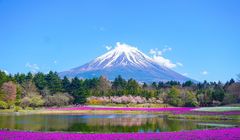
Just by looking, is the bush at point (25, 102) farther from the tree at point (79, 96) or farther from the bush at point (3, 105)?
the tree at point (79, 96)

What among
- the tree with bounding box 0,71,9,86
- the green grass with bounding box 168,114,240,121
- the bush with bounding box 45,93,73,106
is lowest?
the green grass with bounding box 168,114,240,121

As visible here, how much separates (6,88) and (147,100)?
36.7 m

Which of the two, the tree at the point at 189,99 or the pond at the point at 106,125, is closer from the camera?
the pond at the point at 106,125

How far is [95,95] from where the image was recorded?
330 ft

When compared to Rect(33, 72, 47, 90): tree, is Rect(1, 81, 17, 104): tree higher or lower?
lower

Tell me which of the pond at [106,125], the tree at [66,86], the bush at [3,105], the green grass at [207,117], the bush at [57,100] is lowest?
the pond at [106,125]

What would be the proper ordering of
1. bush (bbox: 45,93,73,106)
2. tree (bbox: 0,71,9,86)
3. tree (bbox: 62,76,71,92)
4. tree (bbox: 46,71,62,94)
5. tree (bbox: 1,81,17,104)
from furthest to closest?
tree (bbox: 62,76,71,92) < tree (bbox: 46,71,62,94) < bush (bbox: 45,93,73,106) < tree (bbox: 0,71,9,86) < tree (bbox: 1,81,17,104)

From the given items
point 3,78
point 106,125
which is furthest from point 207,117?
point 3,78

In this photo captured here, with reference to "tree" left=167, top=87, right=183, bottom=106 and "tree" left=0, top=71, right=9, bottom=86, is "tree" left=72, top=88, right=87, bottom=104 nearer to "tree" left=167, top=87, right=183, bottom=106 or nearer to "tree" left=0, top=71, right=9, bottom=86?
"tree" left=0, top=71, right=9, bottom=86

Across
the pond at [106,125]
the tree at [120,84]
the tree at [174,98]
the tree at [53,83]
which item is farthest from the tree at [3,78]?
the pond at [106,125]

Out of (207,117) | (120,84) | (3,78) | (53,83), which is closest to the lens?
(207,117)

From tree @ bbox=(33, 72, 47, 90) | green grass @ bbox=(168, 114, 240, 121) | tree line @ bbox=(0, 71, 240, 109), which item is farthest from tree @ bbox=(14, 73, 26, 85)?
green grass @ bbox=(168, 114, 240, 121)

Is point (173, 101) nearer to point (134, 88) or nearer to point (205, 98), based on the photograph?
point (205, 98)

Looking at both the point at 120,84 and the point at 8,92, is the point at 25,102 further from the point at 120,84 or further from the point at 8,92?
the point at 120,84
